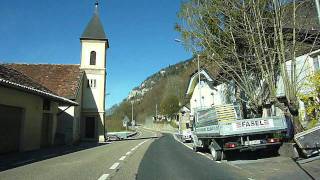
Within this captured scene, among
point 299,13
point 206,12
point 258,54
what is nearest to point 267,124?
point 258,54

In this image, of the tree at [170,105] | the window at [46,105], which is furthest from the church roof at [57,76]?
the tree at [170,105]

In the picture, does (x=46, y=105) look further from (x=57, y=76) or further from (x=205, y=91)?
(x=205, y=91)

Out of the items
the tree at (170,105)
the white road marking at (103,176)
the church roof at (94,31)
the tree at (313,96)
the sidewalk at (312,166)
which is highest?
the church roof at (94,31)

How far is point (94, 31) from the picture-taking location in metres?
46.4

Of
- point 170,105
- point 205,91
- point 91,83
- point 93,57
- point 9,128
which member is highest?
point 93,57

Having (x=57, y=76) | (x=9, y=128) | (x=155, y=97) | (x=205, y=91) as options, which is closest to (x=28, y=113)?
(x=9, y=128)

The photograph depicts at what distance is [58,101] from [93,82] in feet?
63.6

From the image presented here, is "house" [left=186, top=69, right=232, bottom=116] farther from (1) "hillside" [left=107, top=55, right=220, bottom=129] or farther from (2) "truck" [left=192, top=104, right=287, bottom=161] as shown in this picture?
(1) "hillside" [left=107, top=55, right=220, bottom=129]

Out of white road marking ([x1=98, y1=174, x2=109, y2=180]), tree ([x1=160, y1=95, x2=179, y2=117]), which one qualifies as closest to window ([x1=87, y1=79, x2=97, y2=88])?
white road marking ([x1=98, y1=174, x2=109, y2=180])

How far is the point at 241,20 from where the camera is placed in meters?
18.9

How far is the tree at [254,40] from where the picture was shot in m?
16.8

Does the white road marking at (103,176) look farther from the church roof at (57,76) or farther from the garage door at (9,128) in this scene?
the church roof at (57,76)

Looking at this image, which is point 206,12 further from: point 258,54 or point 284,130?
point 284,130

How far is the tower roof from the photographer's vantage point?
4550cm
